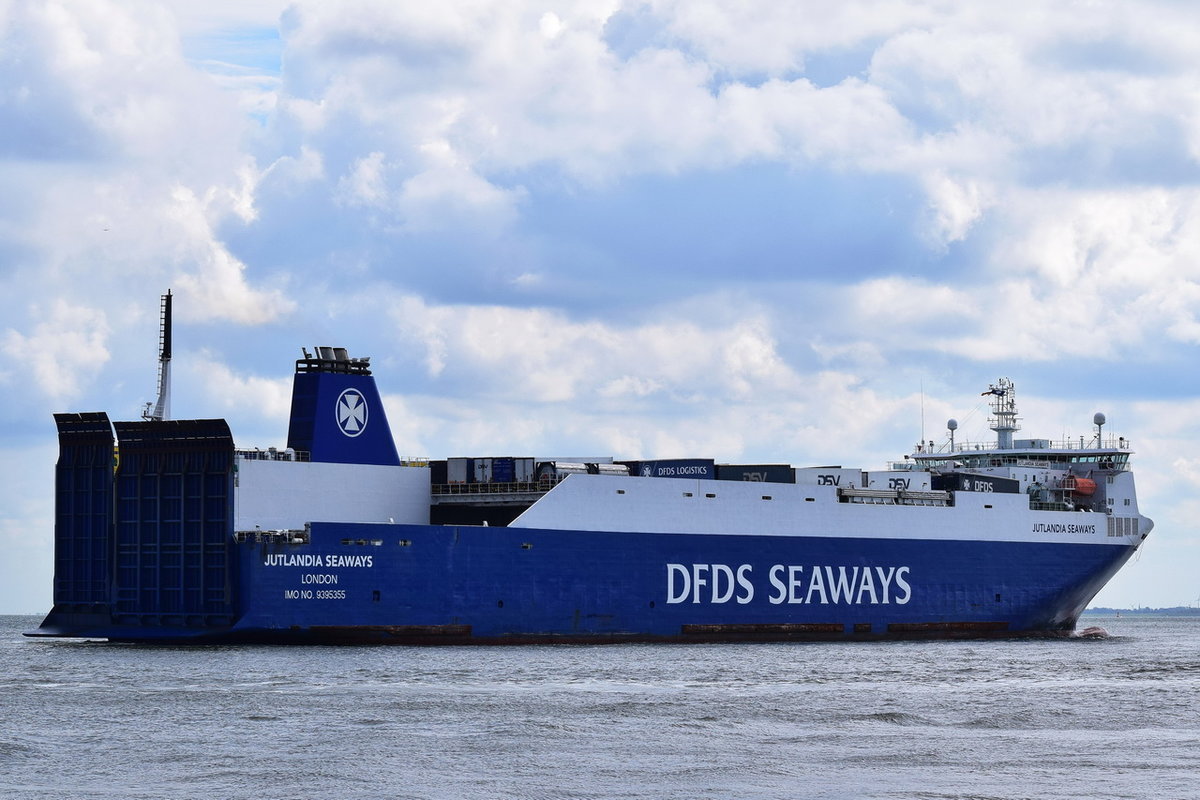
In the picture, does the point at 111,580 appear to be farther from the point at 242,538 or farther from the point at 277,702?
the point at 277,702

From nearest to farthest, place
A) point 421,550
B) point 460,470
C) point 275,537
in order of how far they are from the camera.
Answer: point 275,537
point 421,550
point 460,470

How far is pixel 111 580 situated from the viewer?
4959 cm

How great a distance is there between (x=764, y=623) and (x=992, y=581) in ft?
34.0

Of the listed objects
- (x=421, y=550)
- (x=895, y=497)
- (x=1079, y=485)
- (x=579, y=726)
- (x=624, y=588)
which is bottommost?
(x=579, y=726)

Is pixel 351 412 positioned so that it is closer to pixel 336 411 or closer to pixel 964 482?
pixel 336 411

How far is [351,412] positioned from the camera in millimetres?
52031

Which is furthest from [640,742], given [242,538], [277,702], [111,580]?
[111,580]

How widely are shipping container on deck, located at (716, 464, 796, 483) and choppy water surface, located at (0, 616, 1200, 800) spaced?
1074 centimetres

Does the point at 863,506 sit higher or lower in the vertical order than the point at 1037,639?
higher

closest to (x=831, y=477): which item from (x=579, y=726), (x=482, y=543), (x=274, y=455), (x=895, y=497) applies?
(x=895, y=497)

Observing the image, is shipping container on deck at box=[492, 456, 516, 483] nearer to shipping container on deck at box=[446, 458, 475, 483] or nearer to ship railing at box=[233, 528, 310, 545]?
shipping container on deck at box=[446, 458, 475, 483]

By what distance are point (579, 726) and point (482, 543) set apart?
62.5ft

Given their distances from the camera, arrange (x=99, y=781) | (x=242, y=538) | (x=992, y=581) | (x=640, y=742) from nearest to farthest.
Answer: (x=99, y=781), (x=640, y=742), (x=242, y=538), (x=992, y=581)

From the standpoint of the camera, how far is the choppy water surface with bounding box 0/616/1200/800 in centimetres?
2512
